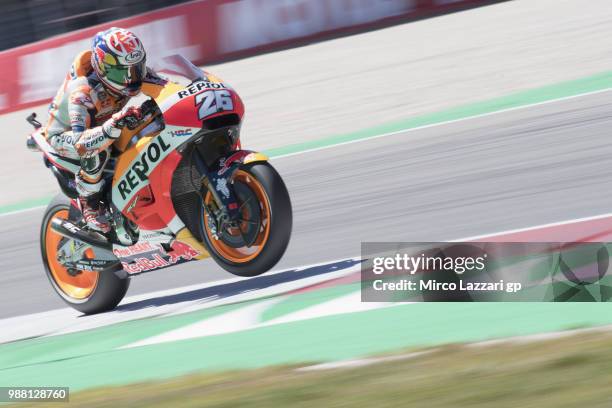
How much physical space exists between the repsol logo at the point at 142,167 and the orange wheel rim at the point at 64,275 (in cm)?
86

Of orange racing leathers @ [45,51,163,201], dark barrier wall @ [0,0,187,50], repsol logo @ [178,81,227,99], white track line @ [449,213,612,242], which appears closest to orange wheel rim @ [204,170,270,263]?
repsol logo @ [178,81,227,99]

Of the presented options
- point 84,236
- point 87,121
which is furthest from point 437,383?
point 84,236

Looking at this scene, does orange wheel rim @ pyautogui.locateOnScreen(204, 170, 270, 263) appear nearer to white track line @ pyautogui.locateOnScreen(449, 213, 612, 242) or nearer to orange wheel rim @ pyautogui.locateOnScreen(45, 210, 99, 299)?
orange wheel rim @ pyautogui.locateOnScreen(45, 210, 99, 299)

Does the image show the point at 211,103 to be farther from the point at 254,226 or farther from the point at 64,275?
the point at 64,275

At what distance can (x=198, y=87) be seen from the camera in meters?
6.81

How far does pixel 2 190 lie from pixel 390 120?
16.6 feet

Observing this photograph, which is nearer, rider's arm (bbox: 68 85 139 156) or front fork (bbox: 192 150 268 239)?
front fork (bbox: 192 150 268 239)

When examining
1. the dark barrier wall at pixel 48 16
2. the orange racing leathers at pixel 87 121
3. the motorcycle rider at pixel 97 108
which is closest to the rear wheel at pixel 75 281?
the motorcycle rider at pixel 97 108

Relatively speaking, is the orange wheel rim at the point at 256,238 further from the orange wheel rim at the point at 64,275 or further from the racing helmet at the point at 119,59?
the orange wheel rim at the point at 64,275

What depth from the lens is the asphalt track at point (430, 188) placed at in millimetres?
7820

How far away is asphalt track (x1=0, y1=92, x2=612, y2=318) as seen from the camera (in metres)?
7.82

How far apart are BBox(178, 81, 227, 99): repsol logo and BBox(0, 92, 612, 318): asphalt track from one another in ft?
5.01

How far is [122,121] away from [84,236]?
3.52ft

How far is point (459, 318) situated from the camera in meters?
5.49
